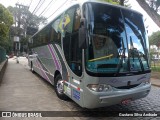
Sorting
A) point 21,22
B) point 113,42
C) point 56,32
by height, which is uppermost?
point 21,22

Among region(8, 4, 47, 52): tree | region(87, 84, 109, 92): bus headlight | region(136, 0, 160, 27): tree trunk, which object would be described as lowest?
region(87, 84, 109, 92): bus headlight

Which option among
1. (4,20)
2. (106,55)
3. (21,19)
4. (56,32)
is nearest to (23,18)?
(21,19)

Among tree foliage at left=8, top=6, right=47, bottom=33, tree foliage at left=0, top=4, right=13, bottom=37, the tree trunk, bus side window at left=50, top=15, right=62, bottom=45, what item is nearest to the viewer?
bus side window at left=50, top=15, right=62, bottom=45

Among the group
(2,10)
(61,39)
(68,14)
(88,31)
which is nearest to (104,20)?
(88,31)

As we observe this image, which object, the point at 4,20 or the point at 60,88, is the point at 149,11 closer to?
the point at 60,88

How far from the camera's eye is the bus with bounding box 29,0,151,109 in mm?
4656

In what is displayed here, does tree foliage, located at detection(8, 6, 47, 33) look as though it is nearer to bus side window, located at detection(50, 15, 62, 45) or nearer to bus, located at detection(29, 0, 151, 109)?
bus side window, located at detection(50, 15, 62, 45)

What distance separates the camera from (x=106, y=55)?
15.5 feet

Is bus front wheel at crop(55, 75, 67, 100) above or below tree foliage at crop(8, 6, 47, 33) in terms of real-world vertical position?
below

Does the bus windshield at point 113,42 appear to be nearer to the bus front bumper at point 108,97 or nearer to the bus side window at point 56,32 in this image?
the bus front bumper at point 108,97

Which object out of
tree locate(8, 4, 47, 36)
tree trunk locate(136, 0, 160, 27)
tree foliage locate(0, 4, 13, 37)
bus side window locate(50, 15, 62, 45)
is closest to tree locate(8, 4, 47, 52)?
tree locate(8, 4, 47, 36)

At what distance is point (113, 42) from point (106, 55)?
42cm

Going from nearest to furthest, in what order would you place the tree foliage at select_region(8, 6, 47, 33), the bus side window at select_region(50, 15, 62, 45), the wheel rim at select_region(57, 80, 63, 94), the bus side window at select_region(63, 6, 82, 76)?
the bus side window at select_region(63, 6, 82, 76), the wheel rim at select_region(57, 80, 63, 94), the bus side window at select_region(50, 15, 62, 45), the tree foliage at select_region(8, 6, 47, 33)

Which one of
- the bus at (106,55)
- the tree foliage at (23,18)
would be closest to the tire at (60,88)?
the bus at (106,55)
